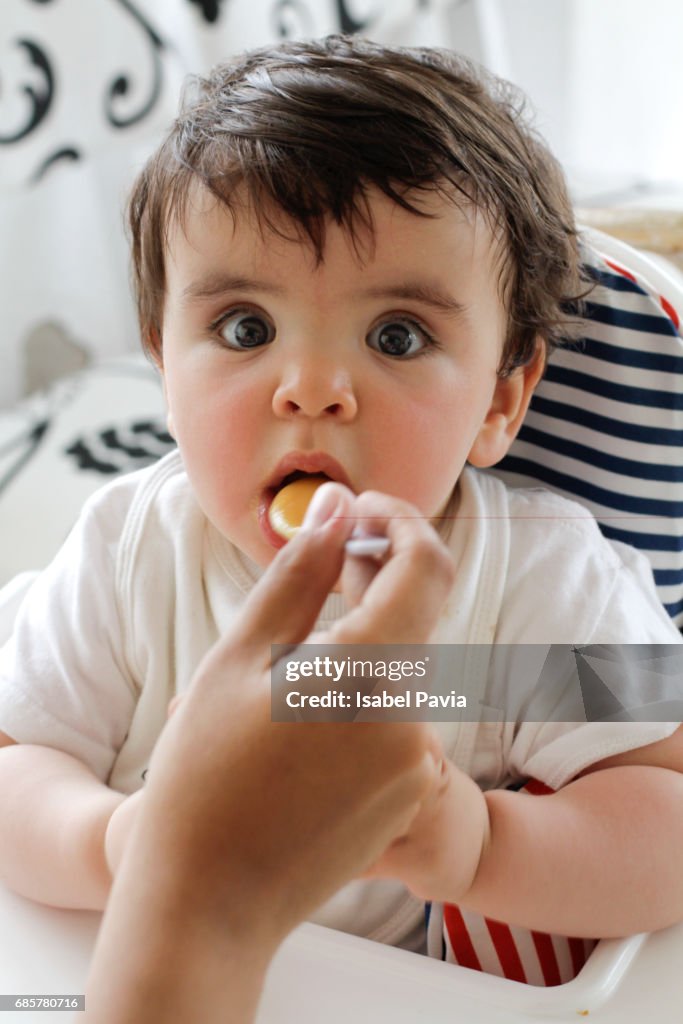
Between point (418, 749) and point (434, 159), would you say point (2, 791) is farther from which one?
point (434, 159)

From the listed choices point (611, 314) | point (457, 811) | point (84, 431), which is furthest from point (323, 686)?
point (84, 431)

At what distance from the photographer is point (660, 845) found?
585 mm

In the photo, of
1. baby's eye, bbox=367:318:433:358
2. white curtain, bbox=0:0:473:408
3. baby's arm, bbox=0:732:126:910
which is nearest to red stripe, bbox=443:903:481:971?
baby's arm, bbox=0:732:126:910

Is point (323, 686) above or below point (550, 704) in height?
above

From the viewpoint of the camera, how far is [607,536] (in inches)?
29.7

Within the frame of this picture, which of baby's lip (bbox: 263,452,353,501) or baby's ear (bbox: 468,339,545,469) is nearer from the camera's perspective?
baby's lip (bbox: 263,452,353,501)

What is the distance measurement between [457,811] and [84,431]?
38.8 inches

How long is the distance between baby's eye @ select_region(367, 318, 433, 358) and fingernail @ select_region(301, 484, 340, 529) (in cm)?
19

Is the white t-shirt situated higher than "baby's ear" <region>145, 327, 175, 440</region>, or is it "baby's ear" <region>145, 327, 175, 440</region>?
"baby's ear" <region>145, 327, 175, 440</region>

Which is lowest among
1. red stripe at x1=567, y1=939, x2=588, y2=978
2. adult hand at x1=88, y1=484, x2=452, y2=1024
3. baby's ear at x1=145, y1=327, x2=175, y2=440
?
red stripe at x1=567, y1=939, x2=588, y2=978

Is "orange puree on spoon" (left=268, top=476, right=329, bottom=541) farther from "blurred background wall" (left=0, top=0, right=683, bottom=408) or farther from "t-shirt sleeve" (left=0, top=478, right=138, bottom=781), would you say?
"blurred background wall" (left=0, top=0, right=683, bottom=408)

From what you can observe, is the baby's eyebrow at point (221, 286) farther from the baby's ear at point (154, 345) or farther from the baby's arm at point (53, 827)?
the baby's arm at point (53, 827)

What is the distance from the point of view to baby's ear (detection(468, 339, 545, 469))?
0.71m

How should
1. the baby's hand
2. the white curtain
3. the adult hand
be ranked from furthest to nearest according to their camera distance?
the white curtain → the baby's hand → the adult hand
